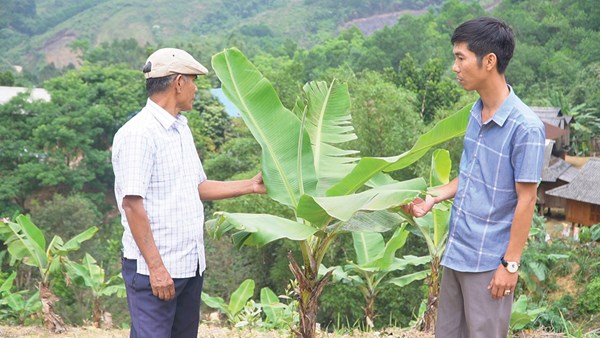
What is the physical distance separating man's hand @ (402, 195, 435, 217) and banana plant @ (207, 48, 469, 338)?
11 cm

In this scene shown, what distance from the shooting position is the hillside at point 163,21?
66125 millimetres

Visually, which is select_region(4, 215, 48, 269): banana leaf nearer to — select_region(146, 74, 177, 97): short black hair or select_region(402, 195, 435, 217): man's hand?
select_region(146, 74, 177, 97): short black hair

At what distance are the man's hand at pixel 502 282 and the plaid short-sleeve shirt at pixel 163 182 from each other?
39.8 inches

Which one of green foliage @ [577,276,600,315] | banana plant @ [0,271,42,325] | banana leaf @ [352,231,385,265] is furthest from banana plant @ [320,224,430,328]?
green foliage @ [577,276,600,315]

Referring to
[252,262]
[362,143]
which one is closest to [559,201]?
[362,143]

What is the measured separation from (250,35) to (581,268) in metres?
58.9

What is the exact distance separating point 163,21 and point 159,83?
7504 cm

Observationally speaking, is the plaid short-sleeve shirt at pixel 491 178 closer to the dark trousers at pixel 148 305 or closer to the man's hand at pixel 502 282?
the man's hand at pixel 502 282

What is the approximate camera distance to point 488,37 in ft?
6.49

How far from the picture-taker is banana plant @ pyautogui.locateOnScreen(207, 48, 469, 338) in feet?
7.62

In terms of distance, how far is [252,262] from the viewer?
15.4 m

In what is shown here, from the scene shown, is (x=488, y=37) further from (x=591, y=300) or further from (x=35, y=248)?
(x=591, y=300)

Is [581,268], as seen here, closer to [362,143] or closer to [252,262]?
[362,143]

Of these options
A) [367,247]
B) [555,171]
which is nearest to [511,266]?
[367,247]
